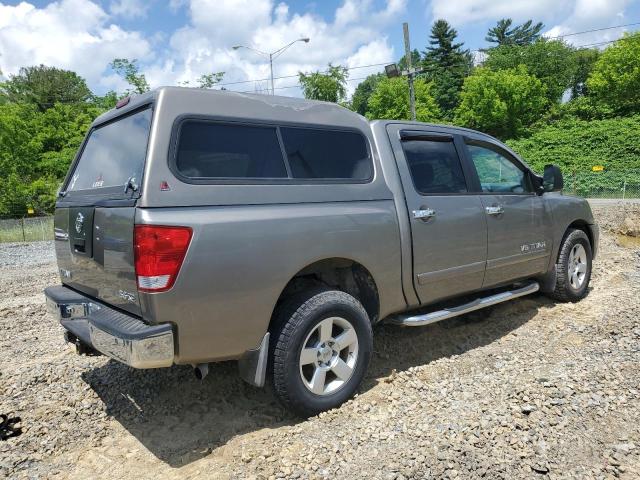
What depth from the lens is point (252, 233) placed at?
2.88 meters

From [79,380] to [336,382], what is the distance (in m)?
2.09

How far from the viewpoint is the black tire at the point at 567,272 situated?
18.1 feet

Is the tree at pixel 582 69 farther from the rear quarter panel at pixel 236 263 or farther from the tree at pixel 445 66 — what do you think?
the rear quarter panel at pixel 236 263

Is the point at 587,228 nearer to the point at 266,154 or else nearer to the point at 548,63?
the point at 266,154

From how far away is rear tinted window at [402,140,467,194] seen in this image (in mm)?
4074

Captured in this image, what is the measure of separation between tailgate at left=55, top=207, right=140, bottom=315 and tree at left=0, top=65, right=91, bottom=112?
53060 mm

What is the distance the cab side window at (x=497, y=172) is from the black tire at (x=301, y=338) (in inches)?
81.0

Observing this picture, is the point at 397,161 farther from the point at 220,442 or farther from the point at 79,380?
the point at 79,380

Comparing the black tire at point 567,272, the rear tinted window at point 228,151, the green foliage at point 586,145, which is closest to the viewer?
the rear tinted window at point 228,151

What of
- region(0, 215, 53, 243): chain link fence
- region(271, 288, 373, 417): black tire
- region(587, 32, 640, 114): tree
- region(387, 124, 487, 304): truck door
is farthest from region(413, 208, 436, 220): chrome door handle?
region(587, 32, 640, 114): tree

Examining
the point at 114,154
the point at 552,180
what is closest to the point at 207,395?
the point at 114,154

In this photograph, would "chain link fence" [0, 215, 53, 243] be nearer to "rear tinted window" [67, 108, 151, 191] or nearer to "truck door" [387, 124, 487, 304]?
"rear tinted window" [67, 108, 151, 191]

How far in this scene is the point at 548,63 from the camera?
53.8 metres

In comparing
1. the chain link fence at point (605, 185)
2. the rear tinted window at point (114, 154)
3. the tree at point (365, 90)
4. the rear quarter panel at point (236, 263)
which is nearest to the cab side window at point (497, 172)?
the rear quarter panel at point (236, 263)
